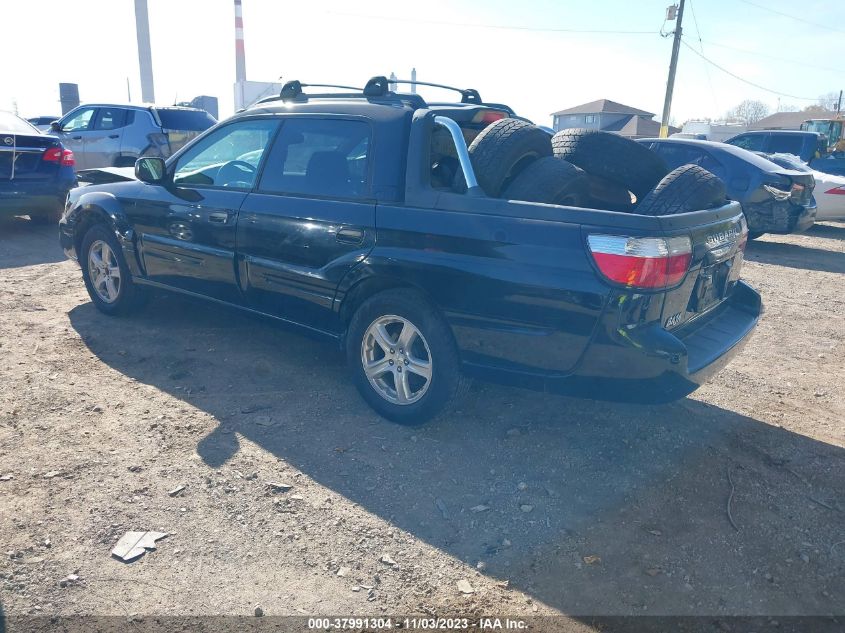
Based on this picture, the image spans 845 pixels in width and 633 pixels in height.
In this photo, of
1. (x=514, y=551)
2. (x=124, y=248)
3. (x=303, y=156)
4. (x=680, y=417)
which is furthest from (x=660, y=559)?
(x=124, y=248)

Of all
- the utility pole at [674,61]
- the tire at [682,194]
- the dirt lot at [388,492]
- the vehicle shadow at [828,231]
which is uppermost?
the utility pole at [674,61]

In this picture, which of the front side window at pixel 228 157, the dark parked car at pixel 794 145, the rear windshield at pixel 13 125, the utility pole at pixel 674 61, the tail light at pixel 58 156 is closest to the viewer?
the front side window at pixel 228 157

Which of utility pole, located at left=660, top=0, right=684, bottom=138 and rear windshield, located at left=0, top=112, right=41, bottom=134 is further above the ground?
Answer: utility pole, located at left=660, top=0, right=684, bottom=138

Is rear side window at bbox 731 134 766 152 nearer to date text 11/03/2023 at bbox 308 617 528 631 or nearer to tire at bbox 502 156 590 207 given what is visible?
tire at bbox 502 156 590 207

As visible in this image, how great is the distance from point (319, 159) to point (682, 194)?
210cm

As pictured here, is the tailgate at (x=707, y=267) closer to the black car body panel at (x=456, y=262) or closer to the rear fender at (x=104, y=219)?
the black car body panel at (x=456, y=262)

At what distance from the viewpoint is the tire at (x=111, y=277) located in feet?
17.2

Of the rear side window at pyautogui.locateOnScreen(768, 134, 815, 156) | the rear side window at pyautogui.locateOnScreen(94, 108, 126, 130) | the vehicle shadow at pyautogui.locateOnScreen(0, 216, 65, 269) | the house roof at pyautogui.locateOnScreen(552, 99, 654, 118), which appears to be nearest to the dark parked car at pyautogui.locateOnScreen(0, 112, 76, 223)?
the vehicle shadow at pyautogui.locateOnScreen(0, 216, 65, 269)

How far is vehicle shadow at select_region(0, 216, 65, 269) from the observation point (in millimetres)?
7656

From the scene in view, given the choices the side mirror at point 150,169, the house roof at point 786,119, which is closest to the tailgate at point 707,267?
the side mirror at point 150,169

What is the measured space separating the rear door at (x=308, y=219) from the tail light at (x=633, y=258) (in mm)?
1281

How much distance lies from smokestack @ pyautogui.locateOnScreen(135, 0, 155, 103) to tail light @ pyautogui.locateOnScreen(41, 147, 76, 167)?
35.7 meters

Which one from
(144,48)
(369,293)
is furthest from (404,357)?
(144,48)

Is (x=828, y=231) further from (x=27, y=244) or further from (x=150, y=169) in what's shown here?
(x=27, y=244)
